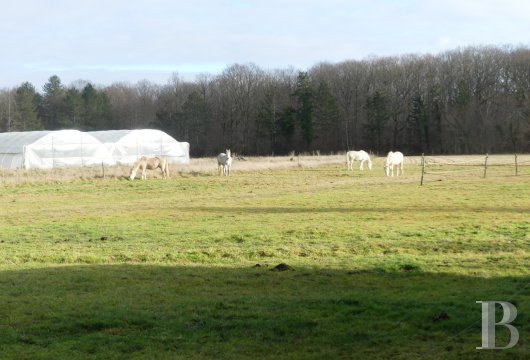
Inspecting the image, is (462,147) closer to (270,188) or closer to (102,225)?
(270,188)

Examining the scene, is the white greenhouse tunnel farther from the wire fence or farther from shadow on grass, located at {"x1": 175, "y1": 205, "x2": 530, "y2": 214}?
shadow on grass, located at {"x1": 175, "y1": 205, "x2": 530, "y2": 214}

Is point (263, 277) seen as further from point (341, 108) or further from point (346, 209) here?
point (341, 108)

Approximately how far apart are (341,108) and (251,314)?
82.5 m

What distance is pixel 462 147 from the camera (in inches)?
3140

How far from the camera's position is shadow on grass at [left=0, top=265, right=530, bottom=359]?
22.3 ft

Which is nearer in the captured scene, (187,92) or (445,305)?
(445,305)

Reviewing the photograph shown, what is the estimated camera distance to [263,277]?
10.9 metres

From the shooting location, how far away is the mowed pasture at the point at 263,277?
23.1 feet

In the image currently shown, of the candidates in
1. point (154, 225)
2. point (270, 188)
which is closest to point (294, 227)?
point (154, 225)

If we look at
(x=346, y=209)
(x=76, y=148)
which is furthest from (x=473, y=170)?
(x=76, y=148)

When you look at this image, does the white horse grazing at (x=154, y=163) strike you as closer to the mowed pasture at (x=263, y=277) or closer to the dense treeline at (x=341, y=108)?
the mowed pasture at (x=263, y=277)

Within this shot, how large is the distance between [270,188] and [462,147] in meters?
53.8

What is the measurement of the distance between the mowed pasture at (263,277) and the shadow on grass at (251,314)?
0.03m

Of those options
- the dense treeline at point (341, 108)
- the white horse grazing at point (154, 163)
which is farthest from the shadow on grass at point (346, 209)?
the dense treeline at point (341, 108)
